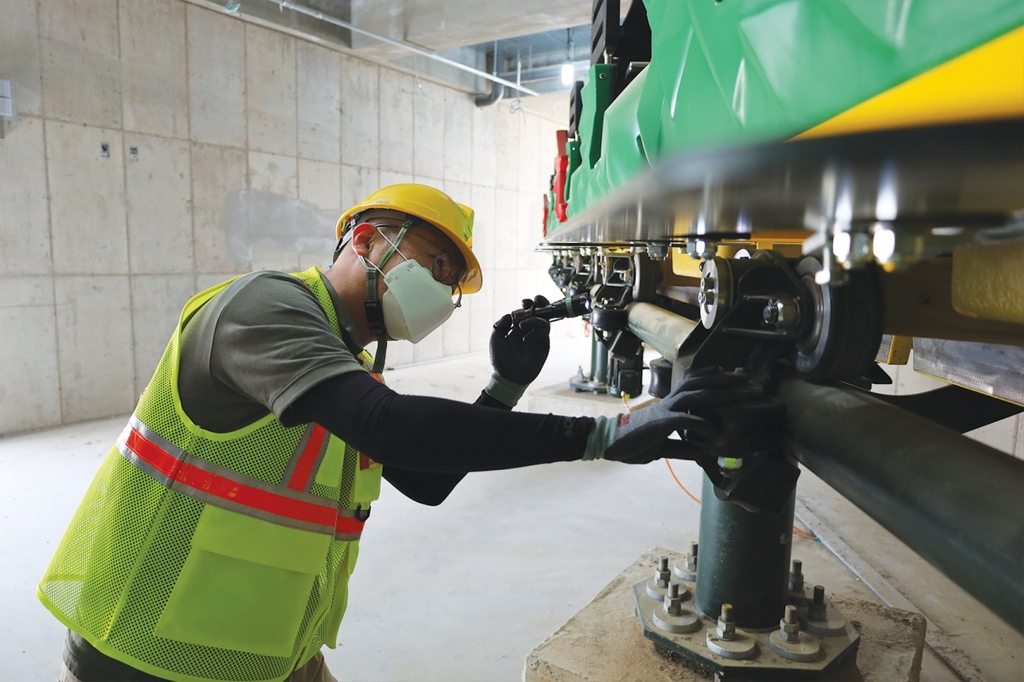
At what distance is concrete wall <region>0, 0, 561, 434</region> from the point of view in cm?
500

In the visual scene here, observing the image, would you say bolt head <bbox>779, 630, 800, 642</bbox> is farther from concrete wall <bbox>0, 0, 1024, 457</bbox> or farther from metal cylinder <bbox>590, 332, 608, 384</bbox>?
metal cylinder <bbox>590, 332, 608, 384</bbox>

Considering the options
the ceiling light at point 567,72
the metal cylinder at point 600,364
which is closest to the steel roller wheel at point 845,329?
the metal cylinder at point 600,364

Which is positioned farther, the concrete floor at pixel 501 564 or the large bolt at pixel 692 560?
the concrete floor at pixel 501 564

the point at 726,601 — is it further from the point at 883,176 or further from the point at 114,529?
the point at 883,176

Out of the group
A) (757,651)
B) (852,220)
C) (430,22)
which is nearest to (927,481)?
(852,220)

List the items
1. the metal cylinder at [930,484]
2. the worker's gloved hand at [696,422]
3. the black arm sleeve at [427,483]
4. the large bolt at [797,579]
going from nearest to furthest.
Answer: the metal cylinder at [930,484], the worker's gloved hand at [696,422], the black arm sleeve at [427,483], the large bolt at [797,579]

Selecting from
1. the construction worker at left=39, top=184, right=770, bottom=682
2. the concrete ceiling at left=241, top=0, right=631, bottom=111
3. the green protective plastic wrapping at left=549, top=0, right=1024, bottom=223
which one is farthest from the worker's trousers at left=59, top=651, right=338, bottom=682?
the concrete ceiling at left=241, top=0, right=631, bottom=111

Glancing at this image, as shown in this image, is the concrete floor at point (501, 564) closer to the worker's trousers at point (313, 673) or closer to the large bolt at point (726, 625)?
the worker's trousers at point (313, 673)

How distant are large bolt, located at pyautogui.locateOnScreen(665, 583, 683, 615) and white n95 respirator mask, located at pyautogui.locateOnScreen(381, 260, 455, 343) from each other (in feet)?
3.47

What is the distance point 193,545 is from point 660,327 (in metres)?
1.16

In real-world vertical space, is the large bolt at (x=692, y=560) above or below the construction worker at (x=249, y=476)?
below

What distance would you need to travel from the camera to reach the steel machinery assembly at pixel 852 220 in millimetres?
327

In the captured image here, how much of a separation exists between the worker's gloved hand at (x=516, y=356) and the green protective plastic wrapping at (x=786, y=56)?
40.1 inches

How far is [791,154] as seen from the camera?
0.41 metres
